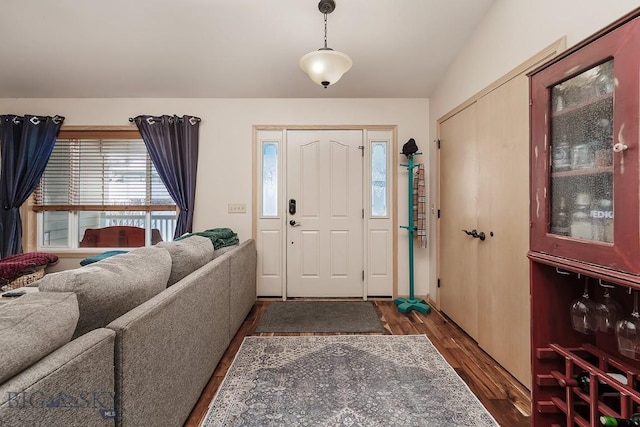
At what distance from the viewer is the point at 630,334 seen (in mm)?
982

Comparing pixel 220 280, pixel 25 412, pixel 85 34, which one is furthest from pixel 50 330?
pixel 85 34

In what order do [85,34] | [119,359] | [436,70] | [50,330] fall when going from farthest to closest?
[436,70], [85,34], [119,359], [50,330]

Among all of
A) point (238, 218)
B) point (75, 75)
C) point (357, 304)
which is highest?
point (75, 75)

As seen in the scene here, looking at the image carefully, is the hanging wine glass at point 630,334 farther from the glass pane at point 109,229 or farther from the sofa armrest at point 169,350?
the glass pane at point 109,229

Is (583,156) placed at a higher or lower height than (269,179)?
lower

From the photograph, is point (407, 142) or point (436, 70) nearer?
point (436, 70)

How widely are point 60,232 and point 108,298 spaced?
11.3 feet

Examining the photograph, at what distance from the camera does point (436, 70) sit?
2949mm

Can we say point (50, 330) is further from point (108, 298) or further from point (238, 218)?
point (238, 218)

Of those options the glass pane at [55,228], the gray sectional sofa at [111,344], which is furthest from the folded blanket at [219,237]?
the glass pane at [55,228]

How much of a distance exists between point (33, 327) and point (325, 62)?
6.46 feet

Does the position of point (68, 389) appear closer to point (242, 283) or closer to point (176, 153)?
point (242, 283)

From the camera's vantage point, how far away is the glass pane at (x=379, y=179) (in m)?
3.50

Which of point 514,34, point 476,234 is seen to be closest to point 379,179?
point 476,234
